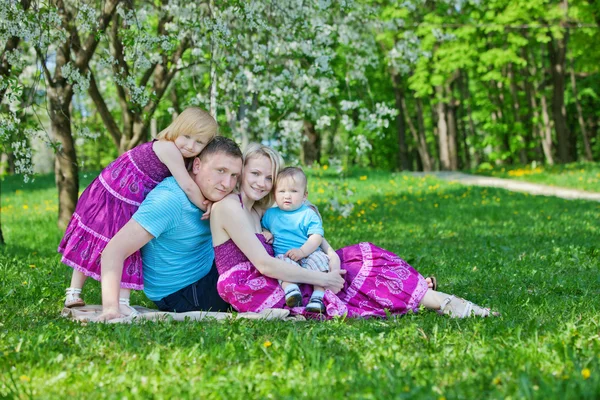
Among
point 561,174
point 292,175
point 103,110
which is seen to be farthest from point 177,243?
point 561,174

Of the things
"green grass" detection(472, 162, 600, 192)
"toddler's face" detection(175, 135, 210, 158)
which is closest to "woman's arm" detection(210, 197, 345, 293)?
"toddler's face" detection(175, 135, 210, 158)

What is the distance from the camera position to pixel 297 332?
13.4 ft

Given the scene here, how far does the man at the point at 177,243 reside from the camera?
475cm

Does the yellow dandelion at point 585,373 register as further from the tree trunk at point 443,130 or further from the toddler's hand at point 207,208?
the tree trunk at point 443,130

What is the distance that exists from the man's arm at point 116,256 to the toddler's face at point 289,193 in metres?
0.98

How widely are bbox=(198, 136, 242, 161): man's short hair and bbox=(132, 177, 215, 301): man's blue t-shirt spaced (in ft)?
1.02

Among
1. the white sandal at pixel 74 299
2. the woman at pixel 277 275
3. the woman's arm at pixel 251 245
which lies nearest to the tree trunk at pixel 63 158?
the white sandal at pixel 74 299

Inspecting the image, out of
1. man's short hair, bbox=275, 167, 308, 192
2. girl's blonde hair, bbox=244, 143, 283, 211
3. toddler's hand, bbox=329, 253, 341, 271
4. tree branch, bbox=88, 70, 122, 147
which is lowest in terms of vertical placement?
toddler's hand, bbox=329, 253, 341, 271

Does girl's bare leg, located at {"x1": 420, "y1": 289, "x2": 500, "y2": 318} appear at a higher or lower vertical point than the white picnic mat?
lower

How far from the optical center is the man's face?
4.82 metres

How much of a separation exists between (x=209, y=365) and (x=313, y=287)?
1.71 metres

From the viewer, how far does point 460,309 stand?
15.5 feet

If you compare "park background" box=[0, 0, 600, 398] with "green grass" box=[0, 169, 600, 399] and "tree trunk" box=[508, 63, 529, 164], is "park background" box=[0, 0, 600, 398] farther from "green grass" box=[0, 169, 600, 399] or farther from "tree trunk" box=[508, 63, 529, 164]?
"tree trunk" box=[508, 63, 529, 164]

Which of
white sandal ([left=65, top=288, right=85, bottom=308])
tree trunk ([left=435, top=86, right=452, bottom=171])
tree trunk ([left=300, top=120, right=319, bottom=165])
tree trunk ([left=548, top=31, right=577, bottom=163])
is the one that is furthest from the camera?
tree trunk ([left=300, top=120, right=319, bottom=165])
